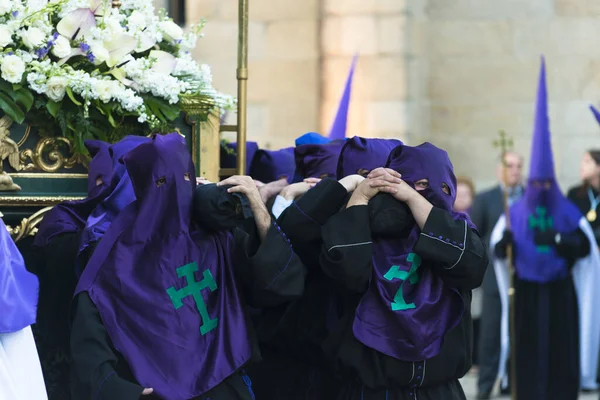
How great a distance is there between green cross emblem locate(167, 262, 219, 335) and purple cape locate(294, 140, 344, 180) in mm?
1279

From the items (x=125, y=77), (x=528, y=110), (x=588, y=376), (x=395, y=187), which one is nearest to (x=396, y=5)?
(x=528, y=110)

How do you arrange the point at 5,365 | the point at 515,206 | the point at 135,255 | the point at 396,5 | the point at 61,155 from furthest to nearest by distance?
the point at 396,5 → the point at 515,206 → the point at 61,155 → the point at 135,255 → the point at 5,365

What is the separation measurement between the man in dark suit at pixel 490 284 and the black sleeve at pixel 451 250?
516 cm

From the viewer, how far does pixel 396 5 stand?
10125 millimetres

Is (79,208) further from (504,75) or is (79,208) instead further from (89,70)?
(504,75)

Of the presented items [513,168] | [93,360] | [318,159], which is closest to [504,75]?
[513,168]

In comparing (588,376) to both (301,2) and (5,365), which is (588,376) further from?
(5,365)

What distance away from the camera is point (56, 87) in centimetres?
505

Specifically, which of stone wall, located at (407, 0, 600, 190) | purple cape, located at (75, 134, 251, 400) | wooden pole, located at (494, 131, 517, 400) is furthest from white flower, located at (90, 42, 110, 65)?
stone wall, located at (407, 0, 600, 190)

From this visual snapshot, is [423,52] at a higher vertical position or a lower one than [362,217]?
higher

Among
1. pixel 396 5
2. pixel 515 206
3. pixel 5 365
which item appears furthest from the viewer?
pixel 396 5

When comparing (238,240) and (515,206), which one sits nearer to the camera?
(238,240)

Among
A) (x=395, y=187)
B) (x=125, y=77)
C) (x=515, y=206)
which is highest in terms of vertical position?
(x=125, y=77)

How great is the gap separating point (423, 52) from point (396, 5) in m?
0.65
